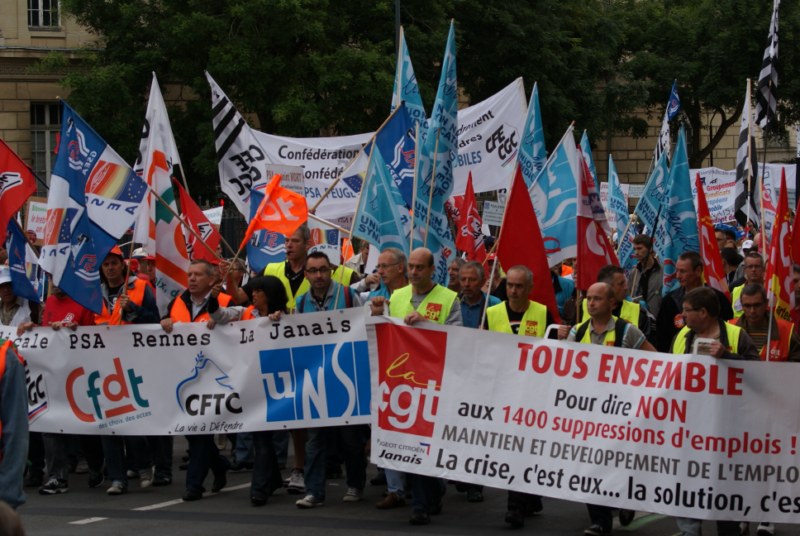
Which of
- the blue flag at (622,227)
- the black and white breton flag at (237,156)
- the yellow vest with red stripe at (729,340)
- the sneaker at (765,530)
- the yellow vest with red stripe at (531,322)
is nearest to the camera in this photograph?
the yellow vest with red stripe at (729,340)

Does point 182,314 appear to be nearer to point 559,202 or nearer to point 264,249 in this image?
point 264,249

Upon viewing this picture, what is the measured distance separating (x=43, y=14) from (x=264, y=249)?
25.1 metres

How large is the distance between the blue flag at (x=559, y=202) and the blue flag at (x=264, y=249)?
2.25 m

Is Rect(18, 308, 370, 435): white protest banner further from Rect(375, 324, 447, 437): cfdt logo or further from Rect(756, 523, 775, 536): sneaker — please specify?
Rect(756, 523, 775, 536): sneaker

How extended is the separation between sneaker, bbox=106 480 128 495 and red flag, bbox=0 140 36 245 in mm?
2107

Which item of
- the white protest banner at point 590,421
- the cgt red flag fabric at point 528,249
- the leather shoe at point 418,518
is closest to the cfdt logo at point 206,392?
the white protest banner at point 590,421

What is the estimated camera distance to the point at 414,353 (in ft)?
29.2

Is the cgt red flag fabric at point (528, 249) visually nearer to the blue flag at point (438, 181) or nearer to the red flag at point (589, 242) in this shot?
the red flag at point (589, 242)

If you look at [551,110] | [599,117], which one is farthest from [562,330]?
[599,117]

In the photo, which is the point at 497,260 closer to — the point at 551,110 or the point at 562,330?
the point at 562,330

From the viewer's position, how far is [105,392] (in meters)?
10.4

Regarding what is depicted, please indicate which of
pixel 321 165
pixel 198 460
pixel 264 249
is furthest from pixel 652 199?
pixel 198 460

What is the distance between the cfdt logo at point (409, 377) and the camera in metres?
8.83

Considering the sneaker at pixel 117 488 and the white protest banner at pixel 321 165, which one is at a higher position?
the white protest banner at pixel 321 165
